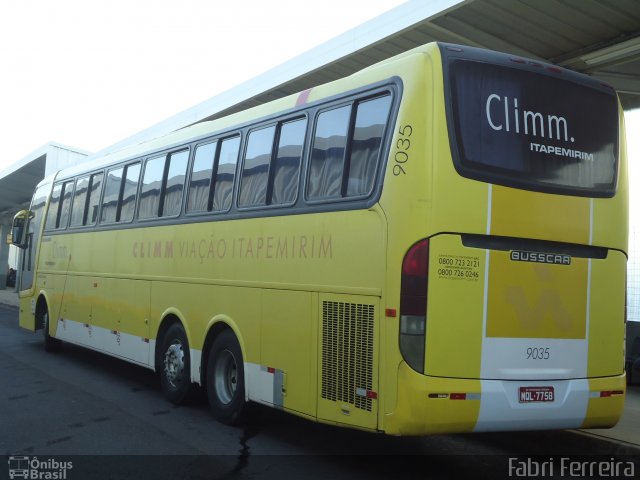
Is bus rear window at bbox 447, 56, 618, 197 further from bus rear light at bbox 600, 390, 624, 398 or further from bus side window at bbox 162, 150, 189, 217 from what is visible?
bus side window at bbox 162, 150, 189, 217

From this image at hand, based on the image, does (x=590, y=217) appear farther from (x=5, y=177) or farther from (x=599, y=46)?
(x=5, y=177)

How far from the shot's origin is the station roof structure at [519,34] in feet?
29.2

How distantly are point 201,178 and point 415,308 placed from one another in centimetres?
410

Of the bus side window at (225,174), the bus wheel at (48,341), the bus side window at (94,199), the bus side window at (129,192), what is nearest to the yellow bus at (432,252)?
the bus side window at (225,174)

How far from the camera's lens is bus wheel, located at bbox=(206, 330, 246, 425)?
7.20 m

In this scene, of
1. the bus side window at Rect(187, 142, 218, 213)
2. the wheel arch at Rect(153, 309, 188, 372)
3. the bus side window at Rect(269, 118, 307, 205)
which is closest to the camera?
the bus side window at Rect(269, 118, 307, 205)

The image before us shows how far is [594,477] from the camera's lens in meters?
6.05

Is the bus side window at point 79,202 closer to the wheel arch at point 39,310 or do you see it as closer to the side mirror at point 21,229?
the wheel arch at point 39,310

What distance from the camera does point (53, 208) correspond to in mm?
13375

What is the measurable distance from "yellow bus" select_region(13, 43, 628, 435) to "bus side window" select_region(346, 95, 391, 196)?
0.7 inches

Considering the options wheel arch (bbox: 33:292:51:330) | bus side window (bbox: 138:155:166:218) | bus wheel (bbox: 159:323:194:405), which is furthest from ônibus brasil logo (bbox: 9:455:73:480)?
wheel arch (bbox: 33:292:51:330)

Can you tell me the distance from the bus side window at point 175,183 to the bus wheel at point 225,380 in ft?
6.69

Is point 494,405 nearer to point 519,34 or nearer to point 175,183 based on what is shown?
point 175,183

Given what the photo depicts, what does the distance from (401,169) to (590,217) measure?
6.06ft
